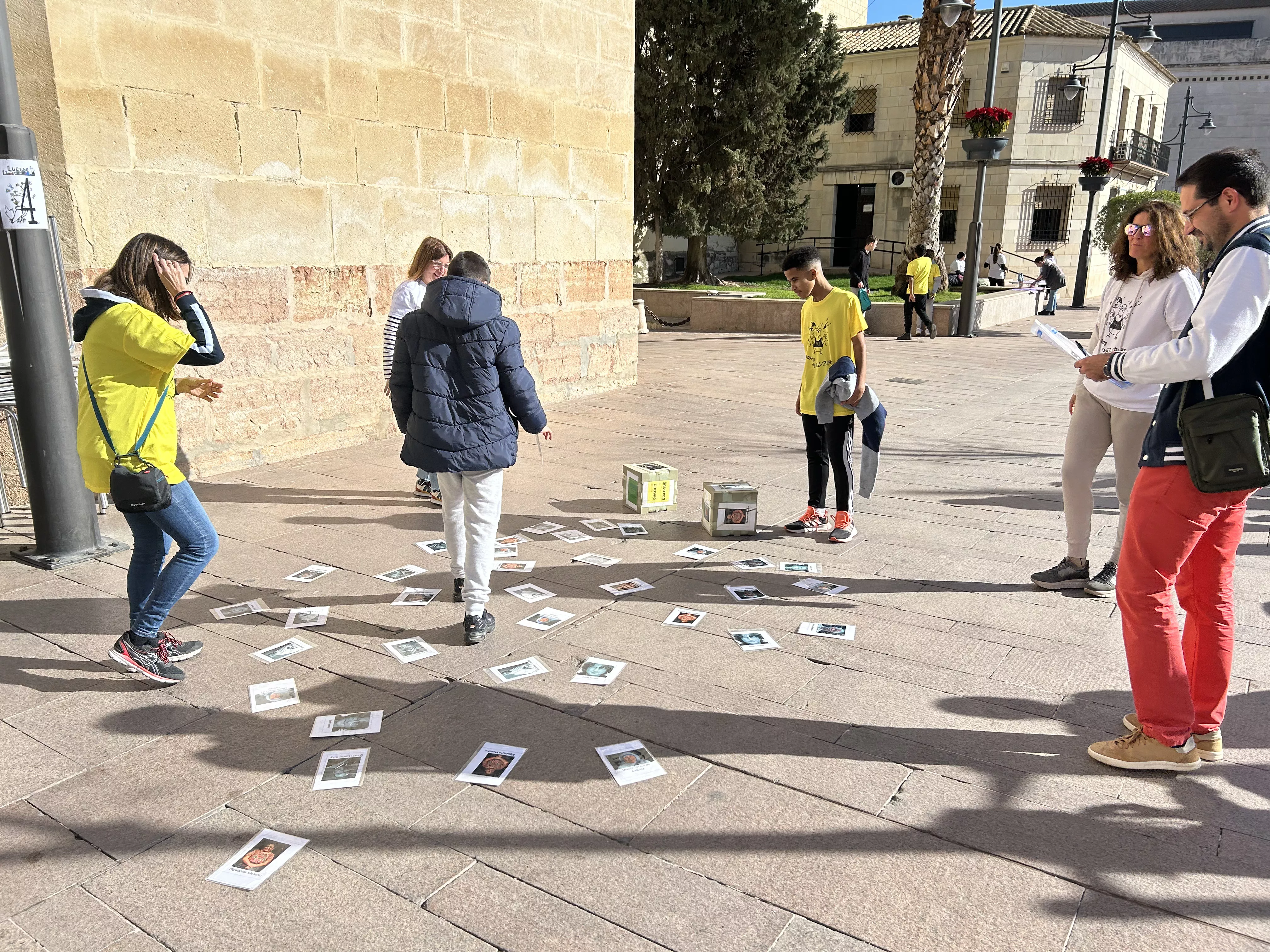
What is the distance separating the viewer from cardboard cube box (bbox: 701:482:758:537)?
576cm

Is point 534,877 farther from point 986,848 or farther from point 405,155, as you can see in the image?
point 405,155

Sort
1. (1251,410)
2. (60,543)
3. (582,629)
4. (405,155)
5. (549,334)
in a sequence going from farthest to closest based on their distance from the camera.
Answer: (549,334)
(405,155)
(60,543)
(582,629)
(1251,410)

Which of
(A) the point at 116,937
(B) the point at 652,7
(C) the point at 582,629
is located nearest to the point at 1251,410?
(C) the point at 582,629

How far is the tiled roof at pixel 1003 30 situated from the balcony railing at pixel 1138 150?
13.8 feet

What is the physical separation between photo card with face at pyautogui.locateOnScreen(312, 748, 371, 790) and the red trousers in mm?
2619

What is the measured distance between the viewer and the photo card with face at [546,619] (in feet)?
14.6

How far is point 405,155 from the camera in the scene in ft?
27.2

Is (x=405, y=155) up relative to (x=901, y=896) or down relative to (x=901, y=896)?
up

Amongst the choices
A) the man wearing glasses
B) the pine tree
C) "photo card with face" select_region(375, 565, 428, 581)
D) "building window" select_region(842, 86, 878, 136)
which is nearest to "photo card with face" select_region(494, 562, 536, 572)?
"photo card with face" select_region(375, 565, 428, 581)

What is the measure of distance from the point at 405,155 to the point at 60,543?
15.0 ft

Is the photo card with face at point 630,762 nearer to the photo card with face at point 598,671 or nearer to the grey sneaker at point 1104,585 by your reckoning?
the photo card with face at point 598,671

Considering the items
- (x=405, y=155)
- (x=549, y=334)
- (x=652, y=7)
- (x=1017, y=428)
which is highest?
(x=652, y=7)

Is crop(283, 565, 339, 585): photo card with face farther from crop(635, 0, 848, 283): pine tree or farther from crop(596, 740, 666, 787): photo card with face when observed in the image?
crop(635, 0, 848, 283): pine tree

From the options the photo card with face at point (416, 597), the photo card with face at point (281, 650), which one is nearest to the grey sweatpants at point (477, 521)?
the photo card with face at point (416, 597)
